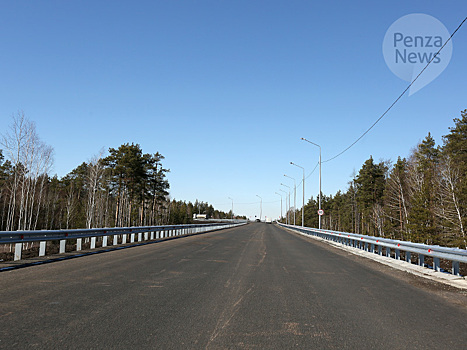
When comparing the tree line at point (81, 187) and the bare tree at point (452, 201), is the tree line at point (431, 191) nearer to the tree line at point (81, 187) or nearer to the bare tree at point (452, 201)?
the bare tree at point (452, 201)

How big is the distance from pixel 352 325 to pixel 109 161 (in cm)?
4980

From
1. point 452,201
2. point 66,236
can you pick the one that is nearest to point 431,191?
point 452,201

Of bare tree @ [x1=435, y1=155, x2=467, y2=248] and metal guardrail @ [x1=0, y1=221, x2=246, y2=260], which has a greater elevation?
bare tree @ [x1=435, y1=155, x2=467, y2=248]

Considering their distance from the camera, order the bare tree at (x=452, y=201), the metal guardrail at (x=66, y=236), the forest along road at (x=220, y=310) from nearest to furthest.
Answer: the forest along road at (x=220, y=310) < the metal guardrail at (x=66, y=236) < the bare tree at (x=452, y=201)

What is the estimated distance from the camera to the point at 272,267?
1064 cm

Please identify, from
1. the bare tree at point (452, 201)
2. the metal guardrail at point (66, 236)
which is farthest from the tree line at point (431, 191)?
the metal guardrail at point (66, 236)

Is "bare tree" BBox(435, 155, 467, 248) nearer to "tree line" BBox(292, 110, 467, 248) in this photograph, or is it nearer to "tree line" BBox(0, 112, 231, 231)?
"tree line" BBox(292, 110, 467, 248)

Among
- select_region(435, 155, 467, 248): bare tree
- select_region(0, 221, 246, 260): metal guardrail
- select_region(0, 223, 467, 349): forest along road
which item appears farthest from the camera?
select_region(435, 155, 467, 248): bare tree

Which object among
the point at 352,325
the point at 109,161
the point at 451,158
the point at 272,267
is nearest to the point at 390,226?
the point at 451,158

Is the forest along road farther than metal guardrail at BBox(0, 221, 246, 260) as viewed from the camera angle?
No

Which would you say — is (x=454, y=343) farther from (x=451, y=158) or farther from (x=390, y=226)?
(x=390, y=226)

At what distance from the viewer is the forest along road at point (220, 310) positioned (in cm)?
401

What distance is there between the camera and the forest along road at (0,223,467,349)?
158 inches

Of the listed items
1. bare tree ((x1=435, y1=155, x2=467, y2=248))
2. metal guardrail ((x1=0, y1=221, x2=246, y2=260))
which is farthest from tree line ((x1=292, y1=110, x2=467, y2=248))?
metal guardrail ((x1=0, y1=221, x2=246, y2=260))
